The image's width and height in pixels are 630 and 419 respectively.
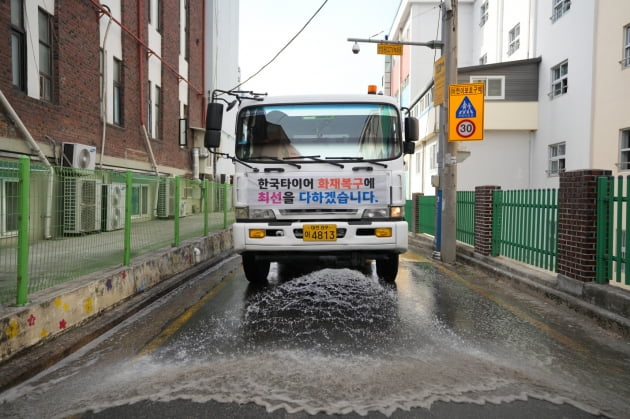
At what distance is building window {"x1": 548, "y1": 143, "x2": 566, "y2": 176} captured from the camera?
64.8 ft

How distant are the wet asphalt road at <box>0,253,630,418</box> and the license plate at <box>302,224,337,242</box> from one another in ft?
2.57

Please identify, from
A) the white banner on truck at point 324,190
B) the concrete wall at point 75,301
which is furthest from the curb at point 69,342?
the white banner on truck at point 324,190

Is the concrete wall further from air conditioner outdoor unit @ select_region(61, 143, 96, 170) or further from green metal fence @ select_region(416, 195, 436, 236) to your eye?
green metal fence @ select_region(416, 195, 436, 236)

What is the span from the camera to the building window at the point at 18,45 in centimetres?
972

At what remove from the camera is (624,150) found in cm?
1535

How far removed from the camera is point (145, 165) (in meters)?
16.4

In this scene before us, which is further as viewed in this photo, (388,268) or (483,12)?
(483,12)

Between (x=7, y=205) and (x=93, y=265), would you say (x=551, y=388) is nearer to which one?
(x=7, y=205)

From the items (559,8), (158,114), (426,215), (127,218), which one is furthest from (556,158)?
(127,218)

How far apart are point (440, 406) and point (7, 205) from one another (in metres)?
3.74

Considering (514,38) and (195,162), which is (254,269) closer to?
(195,162)

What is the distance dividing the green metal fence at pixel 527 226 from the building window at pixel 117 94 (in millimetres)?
10936

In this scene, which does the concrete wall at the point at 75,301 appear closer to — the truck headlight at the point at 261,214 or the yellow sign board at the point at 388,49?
the truck headlight at the point at 261,214

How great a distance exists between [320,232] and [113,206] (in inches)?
103
